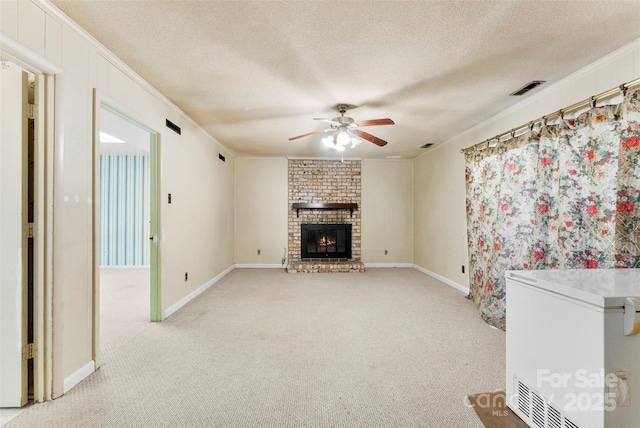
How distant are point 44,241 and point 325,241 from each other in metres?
4.83

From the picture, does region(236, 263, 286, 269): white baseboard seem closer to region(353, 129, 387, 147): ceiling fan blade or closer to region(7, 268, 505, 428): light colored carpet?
region(7, 268, 505, 428): light colored carpet

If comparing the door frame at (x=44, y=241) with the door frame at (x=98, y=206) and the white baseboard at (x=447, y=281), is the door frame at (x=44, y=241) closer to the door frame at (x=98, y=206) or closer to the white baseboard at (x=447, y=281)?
the door frame at (x=98, y=206)

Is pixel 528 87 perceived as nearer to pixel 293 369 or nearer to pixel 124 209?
pixel 293 369

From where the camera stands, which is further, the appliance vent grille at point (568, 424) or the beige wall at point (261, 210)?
the beige wall at point (261, 210)

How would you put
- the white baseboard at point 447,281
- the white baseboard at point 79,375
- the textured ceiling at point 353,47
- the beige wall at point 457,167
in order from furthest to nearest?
1. the white baseboard at point 447,281
2. the beige wall at point 457,167
3. the white baseboard at point 79,375
4. the textured ceiling at point 353,47

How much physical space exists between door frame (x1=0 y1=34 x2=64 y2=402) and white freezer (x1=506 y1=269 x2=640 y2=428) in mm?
2695

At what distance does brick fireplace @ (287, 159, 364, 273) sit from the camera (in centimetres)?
621

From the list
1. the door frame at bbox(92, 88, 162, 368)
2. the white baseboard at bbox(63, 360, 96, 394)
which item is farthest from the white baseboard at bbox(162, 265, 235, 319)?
the white baseboard at bbox(63, 360, 96, 394)

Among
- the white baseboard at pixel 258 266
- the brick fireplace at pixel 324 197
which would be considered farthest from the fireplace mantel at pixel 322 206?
the white baseboard at pixel 258 266

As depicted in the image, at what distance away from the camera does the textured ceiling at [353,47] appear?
172 cm

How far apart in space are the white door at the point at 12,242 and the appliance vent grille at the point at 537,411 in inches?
111

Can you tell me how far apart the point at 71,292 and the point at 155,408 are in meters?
0.92

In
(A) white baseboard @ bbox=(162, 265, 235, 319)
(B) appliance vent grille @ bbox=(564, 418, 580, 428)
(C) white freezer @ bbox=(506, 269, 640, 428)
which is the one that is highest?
(C) white freezer @ bbox=(506, 269, 640, 428)

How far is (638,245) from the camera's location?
6.10ft
